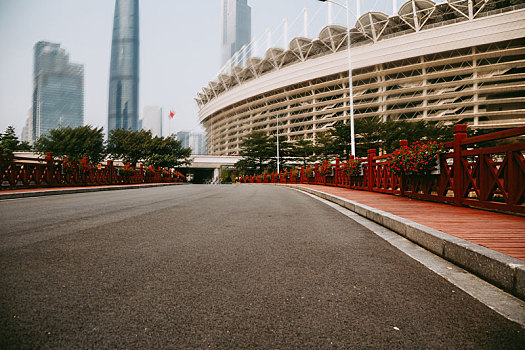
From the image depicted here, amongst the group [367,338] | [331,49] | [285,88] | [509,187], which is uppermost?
[331,49]

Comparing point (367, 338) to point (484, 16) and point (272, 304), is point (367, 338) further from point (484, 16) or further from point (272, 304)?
point (484, 16)

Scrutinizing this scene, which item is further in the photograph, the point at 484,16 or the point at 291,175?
the point at 484,16

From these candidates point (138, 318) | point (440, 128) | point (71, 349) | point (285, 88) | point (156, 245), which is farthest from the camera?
point (285, 88)

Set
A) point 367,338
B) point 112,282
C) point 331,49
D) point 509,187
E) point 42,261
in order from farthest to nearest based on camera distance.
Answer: point 331,49, point 509,187, point 42,261, point 112,282, point 367,338

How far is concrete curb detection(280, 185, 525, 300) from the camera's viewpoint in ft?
7.98

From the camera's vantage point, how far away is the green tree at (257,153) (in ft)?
187

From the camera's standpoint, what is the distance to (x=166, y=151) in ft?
179

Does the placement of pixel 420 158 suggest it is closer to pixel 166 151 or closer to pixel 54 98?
pixel 166 151

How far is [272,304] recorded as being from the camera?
2170 mm

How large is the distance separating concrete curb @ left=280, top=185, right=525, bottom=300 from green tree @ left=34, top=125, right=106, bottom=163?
5202 centimetres

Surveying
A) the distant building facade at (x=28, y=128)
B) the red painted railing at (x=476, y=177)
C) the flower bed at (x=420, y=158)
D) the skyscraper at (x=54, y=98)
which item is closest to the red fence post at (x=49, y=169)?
the red painted railing at (x=476, y=177)

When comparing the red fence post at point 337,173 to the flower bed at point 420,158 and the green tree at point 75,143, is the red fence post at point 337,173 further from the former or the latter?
the green tree at point 75,143

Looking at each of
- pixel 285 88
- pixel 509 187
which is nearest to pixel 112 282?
pixel 509 187

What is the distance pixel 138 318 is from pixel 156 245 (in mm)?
Result: 1958
